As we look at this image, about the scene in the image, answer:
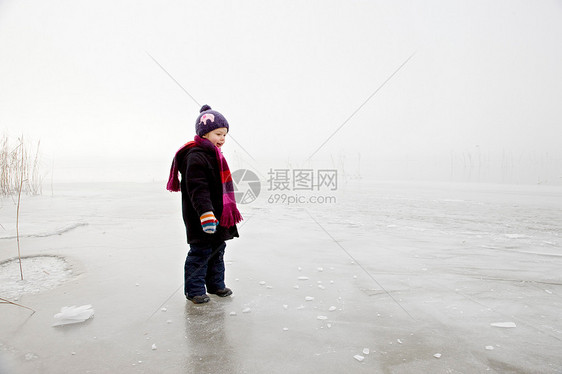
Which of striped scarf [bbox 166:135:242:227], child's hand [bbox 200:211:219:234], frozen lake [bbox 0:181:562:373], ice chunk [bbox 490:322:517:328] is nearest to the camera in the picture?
frozen lake [bbox 0:181:562:373]

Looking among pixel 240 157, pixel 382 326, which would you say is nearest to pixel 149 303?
pixel 382 326

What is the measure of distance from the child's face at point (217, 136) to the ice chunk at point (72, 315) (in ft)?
4.57

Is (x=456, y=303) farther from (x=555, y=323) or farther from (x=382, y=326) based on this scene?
(x=382, y=326)

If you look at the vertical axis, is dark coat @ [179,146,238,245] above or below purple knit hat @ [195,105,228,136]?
below

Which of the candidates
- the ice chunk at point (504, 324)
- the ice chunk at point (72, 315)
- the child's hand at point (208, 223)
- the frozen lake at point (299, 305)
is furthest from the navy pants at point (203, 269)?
the ice chunk at point (504, 324)

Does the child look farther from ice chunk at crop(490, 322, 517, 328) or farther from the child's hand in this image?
ice chunk at crop(490, 322, 517, 328)

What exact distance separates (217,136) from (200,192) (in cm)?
50

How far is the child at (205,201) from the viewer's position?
2209mm

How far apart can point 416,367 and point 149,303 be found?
166 cm

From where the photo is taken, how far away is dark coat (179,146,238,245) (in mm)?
2189

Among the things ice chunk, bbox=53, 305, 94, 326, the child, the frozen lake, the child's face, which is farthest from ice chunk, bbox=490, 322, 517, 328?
ice chunk, bbox=53, 305, 94, 326

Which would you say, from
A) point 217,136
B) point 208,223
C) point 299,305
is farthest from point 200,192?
point 299,305

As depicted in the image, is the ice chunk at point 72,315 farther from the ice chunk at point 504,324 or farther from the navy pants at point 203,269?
the ice chunk at point 504,324

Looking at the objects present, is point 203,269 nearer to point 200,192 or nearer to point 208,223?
point 208,223
